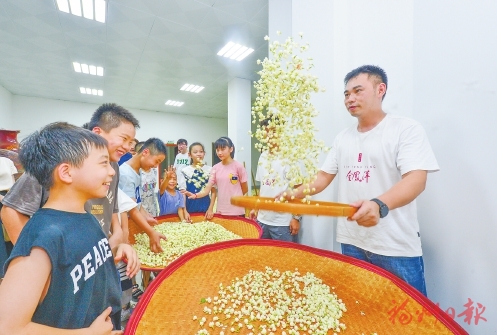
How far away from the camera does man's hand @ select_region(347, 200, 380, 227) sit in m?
0.86

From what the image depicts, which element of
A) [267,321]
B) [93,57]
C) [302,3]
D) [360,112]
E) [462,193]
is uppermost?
[93,57]

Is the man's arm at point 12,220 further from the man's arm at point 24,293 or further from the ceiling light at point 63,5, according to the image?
the ceiling light at point 63,5

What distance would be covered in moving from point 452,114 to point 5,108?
418 inches

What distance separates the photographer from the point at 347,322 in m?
0.86

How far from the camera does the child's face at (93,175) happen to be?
77 centimetres

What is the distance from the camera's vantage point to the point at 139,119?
1010cm

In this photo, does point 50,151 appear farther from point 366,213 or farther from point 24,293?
point 366,213

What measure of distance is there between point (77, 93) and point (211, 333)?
9543 mm

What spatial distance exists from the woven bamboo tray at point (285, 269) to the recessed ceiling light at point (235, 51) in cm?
456

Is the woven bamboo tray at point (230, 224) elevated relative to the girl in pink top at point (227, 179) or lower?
lower

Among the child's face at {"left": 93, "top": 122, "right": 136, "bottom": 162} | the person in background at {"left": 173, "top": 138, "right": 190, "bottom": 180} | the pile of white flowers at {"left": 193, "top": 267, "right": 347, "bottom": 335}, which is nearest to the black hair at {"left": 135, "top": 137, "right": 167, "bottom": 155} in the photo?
the child's face at {"left": 93, "top": 122, "right": 136, "bottom": 162}

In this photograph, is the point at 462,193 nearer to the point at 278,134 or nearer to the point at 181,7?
the point at 278,134

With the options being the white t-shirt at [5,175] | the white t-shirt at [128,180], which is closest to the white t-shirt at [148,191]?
the white t-shirt at [128,180]

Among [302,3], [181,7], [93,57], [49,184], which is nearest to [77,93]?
[93,57]
